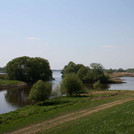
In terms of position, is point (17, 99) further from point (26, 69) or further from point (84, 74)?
point (84, 74)

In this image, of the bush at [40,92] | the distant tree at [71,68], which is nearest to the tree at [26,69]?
the distant tree at [71,68]

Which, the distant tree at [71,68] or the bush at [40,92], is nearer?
the bush at [40,92]

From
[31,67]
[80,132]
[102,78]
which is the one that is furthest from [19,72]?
[80,132]

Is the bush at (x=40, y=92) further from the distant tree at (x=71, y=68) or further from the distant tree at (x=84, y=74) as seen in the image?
the distant tree at (x=71, y=68)

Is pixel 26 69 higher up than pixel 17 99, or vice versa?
pixel 26 69

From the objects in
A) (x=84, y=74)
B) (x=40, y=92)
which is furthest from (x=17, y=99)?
(x=84, y=74)

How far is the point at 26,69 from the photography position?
10269 centimetres

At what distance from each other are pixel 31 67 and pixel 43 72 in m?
9.54

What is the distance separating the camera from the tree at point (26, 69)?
100 m

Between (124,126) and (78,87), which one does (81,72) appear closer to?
(78,87)

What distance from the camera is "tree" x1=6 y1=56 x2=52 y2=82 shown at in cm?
10006

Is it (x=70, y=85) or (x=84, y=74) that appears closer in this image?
(x=70, y=85)

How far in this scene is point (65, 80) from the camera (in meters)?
45.9

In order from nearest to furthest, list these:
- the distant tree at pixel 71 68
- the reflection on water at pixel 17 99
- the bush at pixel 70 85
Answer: the reflection on water at pixel 17 99 → the bush at pixel 70 85 → the distant tree at pixel 71 68
